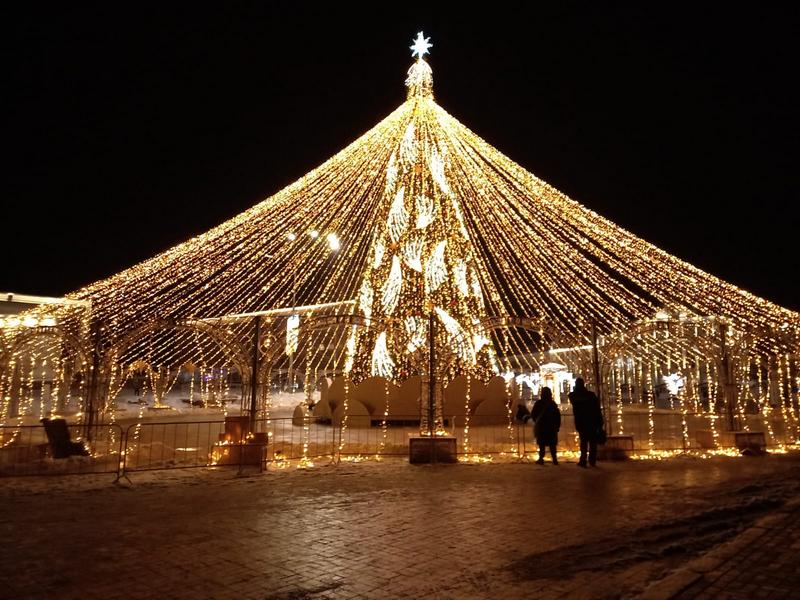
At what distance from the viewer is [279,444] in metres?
13.3

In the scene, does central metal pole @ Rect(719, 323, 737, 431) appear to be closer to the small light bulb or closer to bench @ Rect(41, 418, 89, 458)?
the small light bulb

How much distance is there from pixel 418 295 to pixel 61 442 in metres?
9.65

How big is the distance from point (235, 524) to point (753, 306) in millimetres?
13677

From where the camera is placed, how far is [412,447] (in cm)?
1091

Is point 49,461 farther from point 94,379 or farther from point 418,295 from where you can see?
point 418,295

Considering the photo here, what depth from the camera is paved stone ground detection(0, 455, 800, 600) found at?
4.43 meters

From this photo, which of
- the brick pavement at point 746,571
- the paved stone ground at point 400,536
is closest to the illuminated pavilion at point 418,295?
the paved stone ground at point 400,536

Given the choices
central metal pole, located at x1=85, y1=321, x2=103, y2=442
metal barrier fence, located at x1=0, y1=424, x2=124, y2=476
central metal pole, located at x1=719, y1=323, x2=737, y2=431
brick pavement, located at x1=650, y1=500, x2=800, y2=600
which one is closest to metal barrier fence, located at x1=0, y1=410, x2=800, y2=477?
metal barrier fence, located at x1=0, y1=424, x2=124, y2=476

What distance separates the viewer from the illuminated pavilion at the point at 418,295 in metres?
12.2

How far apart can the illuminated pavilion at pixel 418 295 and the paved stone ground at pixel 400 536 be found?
3486 millimetres

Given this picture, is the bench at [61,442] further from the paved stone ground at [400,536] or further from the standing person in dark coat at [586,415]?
the standing person in dark coat at [586,415]

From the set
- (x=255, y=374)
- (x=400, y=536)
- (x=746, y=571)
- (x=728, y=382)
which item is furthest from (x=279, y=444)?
(x=728, y=382)

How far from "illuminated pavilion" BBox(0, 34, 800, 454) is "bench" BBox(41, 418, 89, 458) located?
1350 millimetres

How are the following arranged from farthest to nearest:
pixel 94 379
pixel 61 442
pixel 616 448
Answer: pixel 94 379 → pixel 616 448 → pixel 61 442
